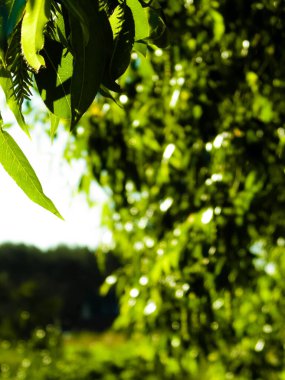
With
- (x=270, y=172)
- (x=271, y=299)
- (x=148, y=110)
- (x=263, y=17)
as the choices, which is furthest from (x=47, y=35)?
(x=271, y=299)

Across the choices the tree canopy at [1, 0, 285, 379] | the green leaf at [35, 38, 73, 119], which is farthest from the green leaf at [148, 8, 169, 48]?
the tree canopy at [1, 0, 285, 379]

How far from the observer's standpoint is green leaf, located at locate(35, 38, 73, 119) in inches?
33.9

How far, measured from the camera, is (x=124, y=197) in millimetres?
2930

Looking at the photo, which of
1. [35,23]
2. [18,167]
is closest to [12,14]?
[35,23]

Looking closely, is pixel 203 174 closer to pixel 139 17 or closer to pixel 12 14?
pixel 139 17

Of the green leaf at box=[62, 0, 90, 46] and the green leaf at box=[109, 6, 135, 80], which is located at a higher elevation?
the green leaf at box=[62, 0, 90, 46]

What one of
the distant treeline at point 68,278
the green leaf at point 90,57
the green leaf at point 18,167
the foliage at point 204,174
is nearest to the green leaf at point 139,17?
the green leaf at point 90,57

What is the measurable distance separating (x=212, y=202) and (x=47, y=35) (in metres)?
1.57

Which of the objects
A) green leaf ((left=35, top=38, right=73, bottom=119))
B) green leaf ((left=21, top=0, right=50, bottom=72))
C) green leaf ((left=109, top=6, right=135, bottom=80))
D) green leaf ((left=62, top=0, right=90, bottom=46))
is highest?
green leaf ((left=21, top=0, right=50, bottom=72))

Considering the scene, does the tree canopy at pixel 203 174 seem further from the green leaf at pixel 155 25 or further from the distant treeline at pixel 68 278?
the distant treeline at pixel 68 278

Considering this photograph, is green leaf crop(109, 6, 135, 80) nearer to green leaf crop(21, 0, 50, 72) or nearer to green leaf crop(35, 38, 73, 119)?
green leaf crop(35, 38, 73, 119)

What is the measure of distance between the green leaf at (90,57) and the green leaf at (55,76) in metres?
0.07

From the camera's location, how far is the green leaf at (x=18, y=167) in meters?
0.82

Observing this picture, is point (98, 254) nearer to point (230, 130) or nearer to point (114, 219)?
point (114, 219)
